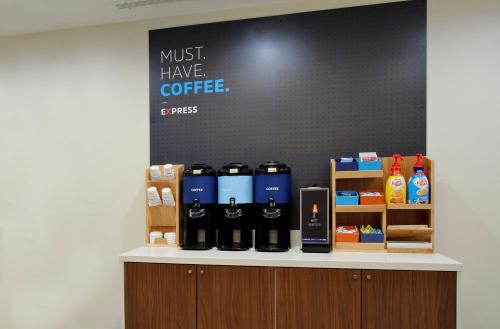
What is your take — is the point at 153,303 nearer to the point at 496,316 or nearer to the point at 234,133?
the point at 234,133

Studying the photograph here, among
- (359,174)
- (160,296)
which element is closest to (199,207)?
(160,296)

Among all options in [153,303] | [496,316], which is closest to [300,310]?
[153,303]

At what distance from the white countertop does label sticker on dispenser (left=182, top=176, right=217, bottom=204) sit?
0.36 meters

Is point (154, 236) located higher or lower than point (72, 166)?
lower

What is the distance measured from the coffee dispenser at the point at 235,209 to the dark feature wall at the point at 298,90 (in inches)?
13.6

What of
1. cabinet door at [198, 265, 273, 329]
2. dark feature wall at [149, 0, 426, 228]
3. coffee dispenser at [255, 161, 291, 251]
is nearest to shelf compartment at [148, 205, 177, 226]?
dark feature wall at [149, 0, 426, 228]

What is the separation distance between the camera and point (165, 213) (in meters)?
2.42

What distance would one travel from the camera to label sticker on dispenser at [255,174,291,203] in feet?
6.89

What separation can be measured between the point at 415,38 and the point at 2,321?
4.37m

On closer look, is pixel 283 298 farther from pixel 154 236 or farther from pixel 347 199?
pixel 154 236

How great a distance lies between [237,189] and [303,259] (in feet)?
2.14

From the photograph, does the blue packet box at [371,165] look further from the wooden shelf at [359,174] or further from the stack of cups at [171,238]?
the stack of cups at [171,238]

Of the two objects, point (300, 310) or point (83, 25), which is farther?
point (83, 25)

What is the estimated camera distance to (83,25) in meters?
2.80
